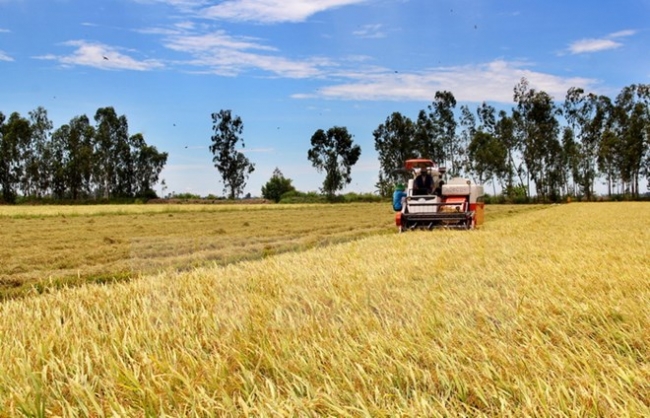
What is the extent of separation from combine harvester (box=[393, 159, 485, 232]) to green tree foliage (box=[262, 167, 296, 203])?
70.6 m

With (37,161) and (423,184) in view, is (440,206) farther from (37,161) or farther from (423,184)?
(37,161)

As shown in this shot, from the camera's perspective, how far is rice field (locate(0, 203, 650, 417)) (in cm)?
215

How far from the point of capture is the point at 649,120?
7194cm

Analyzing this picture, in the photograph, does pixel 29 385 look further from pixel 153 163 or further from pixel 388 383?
pixel 153 163

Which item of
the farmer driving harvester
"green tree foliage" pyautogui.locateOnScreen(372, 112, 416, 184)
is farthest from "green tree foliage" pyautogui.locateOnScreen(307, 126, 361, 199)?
the farmer driving harvester

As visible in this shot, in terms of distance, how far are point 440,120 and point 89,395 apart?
80918 millimetres

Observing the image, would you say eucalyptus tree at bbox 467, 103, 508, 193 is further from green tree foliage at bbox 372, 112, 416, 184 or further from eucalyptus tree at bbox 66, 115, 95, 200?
eucalyptus tree at bbox 66, 115, 95, 200

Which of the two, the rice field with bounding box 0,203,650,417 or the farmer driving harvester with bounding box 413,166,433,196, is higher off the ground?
the farmer driving harvester with bounding box 413,166,433,196

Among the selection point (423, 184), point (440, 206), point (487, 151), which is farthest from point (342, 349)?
point (487, 151)

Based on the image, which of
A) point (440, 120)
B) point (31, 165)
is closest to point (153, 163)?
point (31, 165)

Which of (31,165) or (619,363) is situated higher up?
(31,165)

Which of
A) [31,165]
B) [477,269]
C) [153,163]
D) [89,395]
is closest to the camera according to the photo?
[89,395]

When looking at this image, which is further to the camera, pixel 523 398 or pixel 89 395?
pixel 89 395

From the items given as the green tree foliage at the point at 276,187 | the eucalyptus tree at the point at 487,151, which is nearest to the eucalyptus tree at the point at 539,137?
the eucalyptus tree at the point at 487,151
